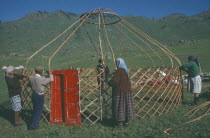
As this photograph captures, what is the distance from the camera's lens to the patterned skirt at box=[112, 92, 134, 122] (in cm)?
380

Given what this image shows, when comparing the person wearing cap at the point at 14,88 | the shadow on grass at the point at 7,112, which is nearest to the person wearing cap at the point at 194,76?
the person wearing cap at the point at 14,88

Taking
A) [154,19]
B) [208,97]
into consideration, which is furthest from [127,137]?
[154,19]

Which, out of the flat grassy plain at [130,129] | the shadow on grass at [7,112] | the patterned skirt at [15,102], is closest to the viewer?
the flat grassy plain at [130,129]

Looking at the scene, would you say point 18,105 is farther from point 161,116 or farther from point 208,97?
point 208,97

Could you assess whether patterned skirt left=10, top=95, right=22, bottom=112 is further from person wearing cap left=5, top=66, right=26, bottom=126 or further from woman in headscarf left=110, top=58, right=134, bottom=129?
woman in headscarf left=110, top=58, right=134, bottom=129

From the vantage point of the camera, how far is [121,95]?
380cm

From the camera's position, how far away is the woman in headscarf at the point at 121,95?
12.3 ft

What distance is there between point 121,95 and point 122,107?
214 mm

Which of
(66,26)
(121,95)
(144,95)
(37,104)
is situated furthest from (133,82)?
(66,26)

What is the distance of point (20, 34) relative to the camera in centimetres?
5819

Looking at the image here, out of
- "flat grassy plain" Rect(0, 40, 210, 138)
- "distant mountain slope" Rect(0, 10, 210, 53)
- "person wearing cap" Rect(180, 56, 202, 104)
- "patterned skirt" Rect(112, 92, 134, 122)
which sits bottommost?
"flat grassy plain" Rect(0, 40, 210, 138)

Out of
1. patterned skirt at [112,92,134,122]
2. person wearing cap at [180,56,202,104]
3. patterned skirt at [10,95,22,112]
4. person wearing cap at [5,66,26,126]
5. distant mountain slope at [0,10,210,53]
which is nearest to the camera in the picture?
patterned skirt at [112,92,134,122]

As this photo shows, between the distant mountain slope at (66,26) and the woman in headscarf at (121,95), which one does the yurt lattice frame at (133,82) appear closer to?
the woman in headscarf at (121,95)

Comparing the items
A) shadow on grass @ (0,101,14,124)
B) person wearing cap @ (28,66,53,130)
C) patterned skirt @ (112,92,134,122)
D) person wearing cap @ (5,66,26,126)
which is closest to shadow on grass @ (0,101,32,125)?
shadow on grass @ (0,101,14,124)
